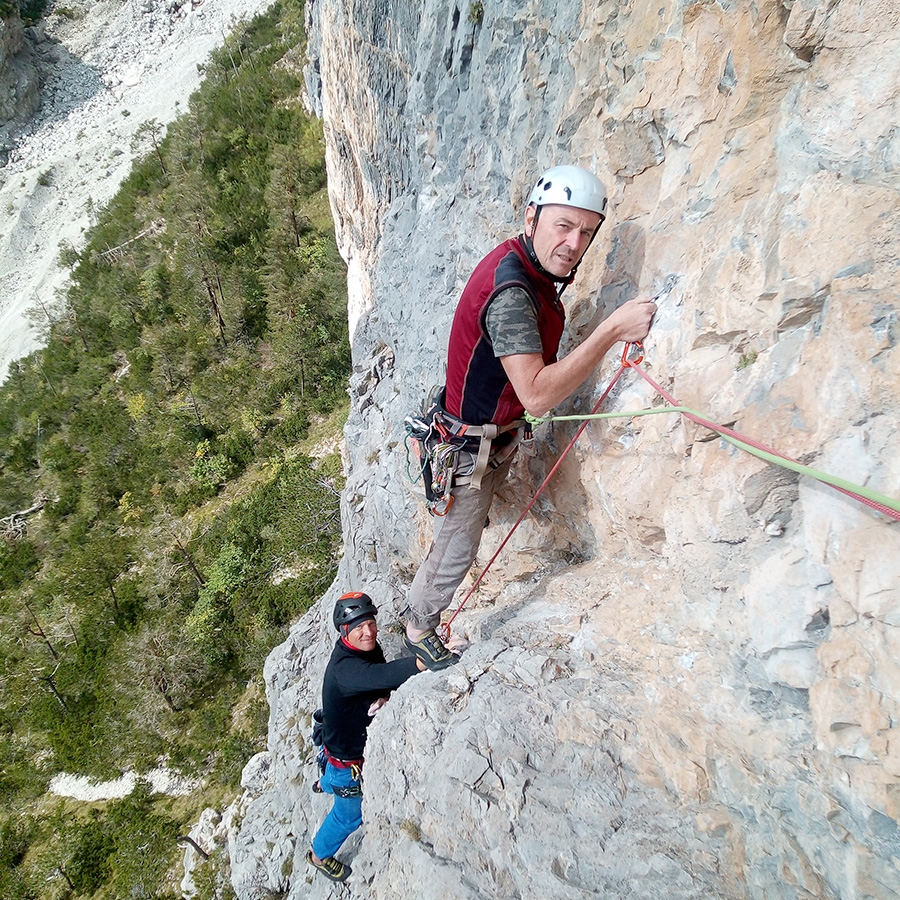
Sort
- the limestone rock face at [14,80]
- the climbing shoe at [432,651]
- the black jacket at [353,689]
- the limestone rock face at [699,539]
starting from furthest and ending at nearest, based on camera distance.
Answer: the limestone rock face at [14,80], the black jacket at [353,689], the climbing shoe at [432,651], the limestone rock face at [699,539]

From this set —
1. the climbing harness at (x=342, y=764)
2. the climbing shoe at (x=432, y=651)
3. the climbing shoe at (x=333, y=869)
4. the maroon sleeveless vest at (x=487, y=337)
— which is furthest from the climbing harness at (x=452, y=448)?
the climbing shoe at (x=333, y=869)

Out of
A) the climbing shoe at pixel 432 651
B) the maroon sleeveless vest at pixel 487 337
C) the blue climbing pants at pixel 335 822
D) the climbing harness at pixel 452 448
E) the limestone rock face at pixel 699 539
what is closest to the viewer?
the limestone rock face at pixel 699 539

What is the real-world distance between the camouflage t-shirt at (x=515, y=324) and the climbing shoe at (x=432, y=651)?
2091 mm

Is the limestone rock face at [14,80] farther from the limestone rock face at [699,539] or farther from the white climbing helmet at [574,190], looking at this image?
the white climbing helmet at [574,190]

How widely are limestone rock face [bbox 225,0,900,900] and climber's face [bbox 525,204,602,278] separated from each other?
427 mm

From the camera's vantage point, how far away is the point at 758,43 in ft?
8.38

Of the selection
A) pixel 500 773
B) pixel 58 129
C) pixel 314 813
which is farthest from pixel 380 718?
pixel 58 129

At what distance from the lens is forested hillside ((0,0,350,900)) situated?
46.5 feet

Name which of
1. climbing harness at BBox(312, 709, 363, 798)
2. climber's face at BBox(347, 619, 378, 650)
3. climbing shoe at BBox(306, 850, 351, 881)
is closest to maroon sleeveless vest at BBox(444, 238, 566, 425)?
climber's face at BBox(347, 619, 378, 650)

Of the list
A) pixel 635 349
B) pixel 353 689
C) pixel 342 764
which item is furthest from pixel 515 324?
pixel 342 764

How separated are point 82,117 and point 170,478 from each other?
25.9 metres

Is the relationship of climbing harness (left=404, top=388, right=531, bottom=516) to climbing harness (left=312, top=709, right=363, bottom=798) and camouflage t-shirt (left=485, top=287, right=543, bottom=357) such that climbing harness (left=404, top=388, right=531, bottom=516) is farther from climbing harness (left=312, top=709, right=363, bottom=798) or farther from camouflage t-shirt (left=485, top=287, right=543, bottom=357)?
climbing harness (left=312, top=709, right=363, bottom=798)

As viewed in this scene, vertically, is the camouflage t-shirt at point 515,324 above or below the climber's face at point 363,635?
above

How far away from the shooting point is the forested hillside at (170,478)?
558 inches
